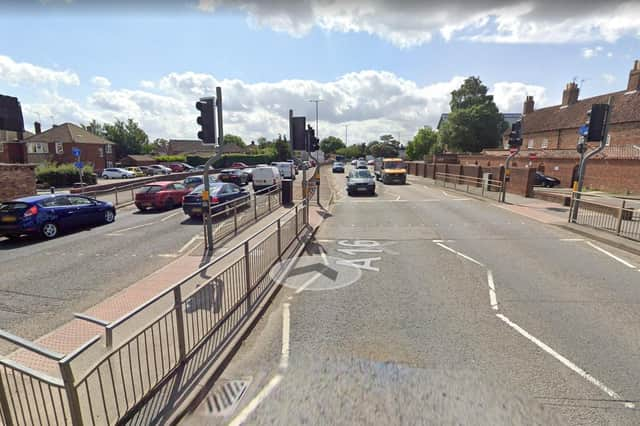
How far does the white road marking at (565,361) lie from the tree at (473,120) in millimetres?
50133

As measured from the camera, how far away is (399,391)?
10.8 ft

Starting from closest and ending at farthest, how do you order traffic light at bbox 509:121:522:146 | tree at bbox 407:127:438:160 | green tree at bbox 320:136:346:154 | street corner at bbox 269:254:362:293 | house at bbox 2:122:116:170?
1. street corner at bbox 269:254:362:293
2. traffic light at bbox 509:121:522:146
3. house at bbox 2:122:116:170
4. tree at bbox 407:127:438:160
5. green tree at bbox 320:136:346:154

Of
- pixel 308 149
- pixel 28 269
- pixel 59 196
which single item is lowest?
pixel 28 269

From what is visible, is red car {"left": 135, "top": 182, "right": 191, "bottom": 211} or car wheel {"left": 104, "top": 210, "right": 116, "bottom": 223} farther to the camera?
red car {"left": 135, "top": 182, "right": 191, "bottom": 211}

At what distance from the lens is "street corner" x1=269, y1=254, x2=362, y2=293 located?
20.5ft

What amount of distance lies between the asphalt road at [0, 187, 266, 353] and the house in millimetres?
33145

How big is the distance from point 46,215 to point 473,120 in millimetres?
51844

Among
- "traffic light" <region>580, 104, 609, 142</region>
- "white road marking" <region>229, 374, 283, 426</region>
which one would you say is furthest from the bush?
"white road marking" <region>229, 374, 283, 426</region>

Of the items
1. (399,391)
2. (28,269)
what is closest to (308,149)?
(28,269)

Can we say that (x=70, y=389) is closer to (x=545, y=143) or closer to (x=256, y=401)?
(x=256, y=401)

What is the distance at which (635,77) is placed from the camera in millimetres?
31484

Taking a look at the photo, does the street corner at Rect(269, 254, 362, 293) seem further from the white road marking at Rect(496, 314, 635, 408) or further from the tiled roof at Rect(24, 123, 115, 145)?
the tiled roof at Rect(24, 123, 115, 145)

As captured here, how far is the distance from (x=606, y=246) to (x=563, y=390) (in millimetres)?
7928

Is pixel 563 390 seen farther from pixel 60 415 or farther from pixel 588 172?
pixel 588 172
